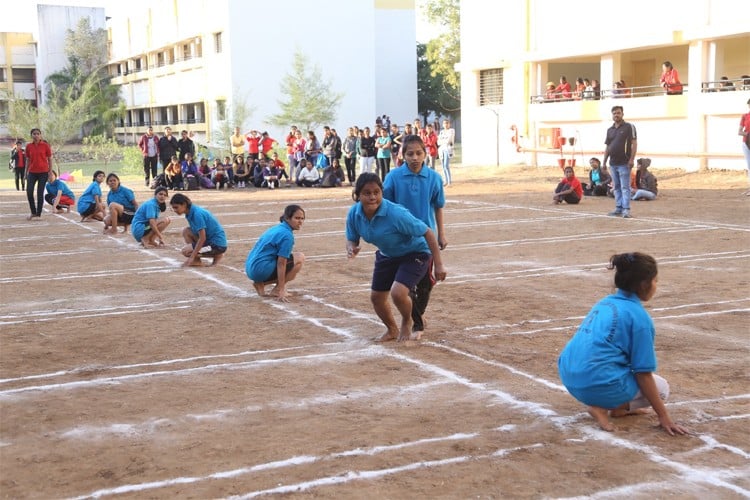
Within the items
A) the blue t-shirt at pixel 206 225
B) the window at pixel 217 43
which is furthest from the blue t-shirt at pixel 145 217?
the window at pixel 217 43

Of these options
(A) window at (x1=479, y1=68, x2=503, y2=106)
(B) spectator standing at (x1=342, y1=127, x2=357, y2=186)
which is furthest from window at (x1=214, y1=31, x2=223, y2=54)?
(B) spectator standing at (x1=342, y1=127, x2=357, y2=186)

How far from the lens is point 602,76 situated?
3105 centimetres

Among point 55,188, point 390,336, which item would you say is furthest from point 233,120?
point 390,336

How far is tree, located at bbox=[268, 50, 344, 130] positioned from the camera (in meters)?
48.2

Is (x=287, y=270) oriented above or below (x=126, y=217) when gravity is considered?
below

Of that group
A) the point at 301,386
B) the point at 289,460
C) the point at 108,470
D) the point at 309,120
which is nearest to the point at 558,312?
A: the point at 301,386

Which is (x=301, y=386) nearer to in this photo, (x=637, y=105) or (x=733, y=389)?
(x=733, y=389)

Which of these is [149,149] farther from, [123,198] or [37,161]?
[123,198]

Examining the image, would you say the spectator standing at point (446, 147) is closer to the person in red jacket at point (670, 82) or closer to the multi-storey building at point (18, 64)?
the person in red jacket at point (670, 82)

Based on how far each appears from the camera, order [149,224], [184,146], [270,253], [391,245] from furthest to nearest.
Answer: [184,146]
[149,224]
[270,253]
[391,245]

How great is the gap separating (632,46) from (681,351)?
77.4 feet

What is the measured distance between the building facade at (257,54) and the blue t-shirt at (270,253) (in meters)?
40.2

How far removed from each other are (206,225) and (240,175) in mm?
16031

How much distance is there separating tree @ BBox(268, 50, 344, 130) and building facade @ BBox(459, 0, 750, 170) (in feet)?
40.7
